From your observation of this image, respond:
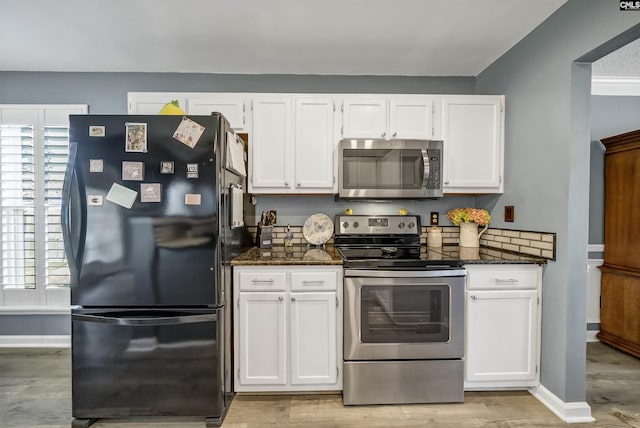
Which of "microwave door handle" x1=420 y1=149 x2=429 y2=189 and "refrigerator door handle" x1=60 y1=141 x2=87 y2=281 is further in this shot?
"microwave door handle" x1=420 y1=149 x2=429 y2=189

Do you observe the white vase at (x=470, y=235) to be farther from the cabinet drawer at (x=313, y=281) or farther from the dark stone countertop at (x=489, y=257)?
the cabinet drawer at (x=313, y=281)

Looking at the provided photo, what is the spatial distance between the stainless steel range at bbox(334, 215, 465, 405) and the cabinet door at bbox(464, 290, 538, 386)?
0.12 metres

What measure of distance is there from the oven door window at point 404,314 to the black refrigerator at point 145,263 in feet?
3.13

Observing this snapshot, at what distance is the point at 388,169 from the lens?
A: 8.34 ft

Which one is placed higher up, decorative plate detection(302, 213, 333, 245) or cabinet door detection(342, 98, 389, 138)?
cabinet door detection(342, 98, 389, 138)

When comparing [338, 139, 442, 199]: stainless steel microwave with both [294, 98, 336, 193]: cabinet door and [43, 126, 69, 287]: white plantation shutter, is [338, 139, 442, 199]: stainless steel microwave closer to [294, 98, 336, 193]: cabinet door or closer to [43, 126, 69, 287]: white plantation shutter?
[294, 98, 336, 193]: cabinet door

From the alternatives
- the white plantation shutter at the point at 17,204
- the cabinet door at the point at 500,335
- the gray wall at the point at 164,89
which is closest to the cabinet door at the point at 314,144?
the gray wall at the point at 164,89

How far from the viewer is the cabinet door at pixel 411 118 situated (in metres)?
2.64

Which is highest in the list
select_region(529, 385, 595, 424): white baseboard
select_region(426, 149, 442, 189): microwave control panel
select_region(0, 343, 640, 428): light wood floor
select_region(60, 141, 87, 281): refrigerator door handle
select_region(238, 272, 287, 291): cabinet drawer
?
select_region(426, 149, 442, 189): microwave control panel

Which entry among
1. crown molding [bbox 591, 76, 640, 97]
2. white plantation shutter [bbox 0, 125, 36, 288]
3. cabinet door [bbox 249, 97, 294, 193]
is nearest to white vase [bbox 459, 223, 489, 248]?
cabinet door [bbox 249, 97, 294, 193]

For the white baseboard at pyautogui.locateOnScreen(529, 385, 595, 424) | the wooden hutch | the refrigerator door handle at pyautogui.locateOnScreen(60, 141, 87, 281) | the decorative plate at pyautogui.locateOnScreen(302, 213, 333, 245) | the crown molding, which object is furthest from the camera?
the crown molding

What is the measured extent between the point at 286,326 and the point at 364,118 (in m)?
1.70

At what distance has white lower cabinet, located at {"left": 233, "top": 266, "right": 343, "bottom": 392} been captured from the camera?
7.08ft

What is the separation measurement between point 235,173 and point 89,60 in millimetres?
1713
